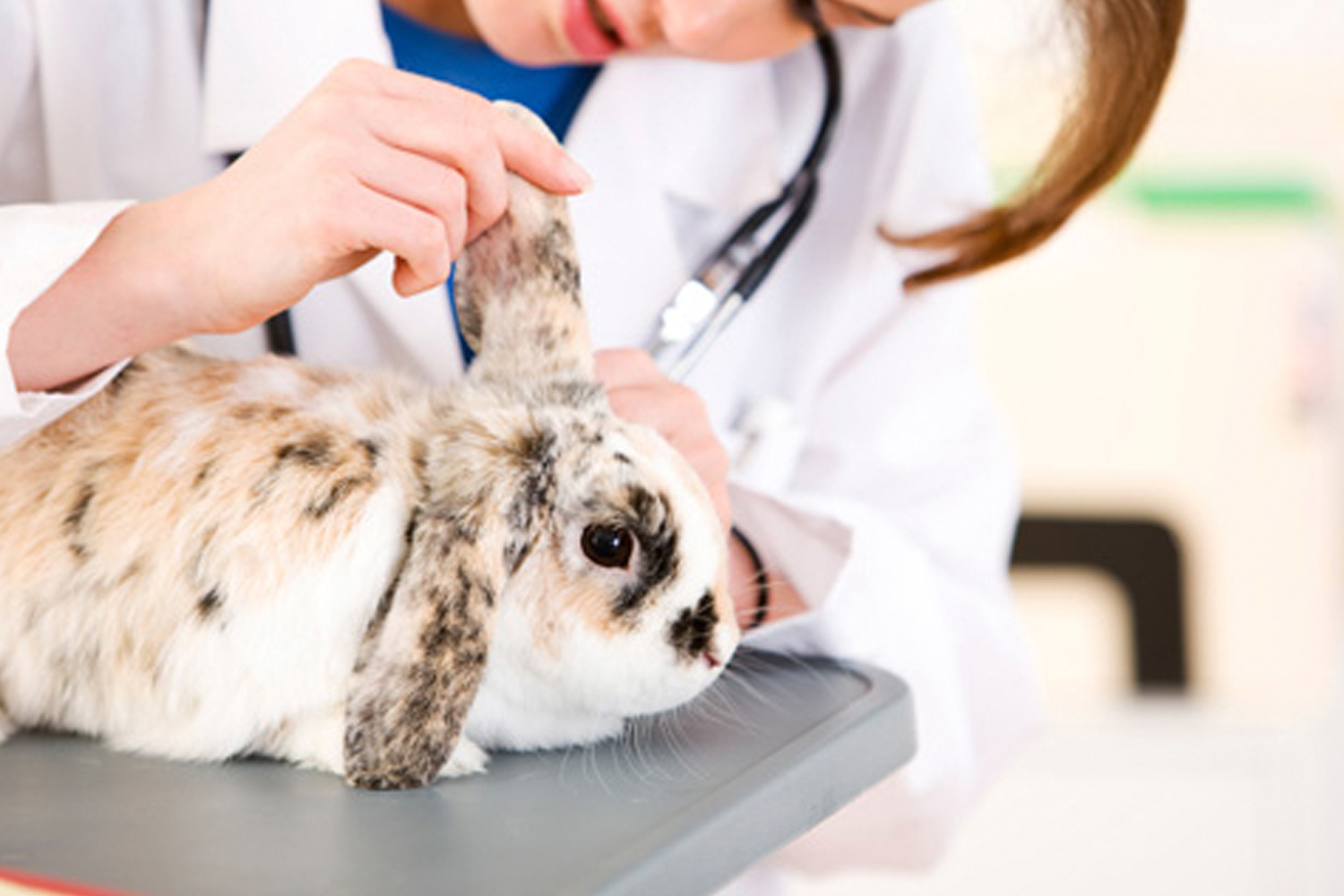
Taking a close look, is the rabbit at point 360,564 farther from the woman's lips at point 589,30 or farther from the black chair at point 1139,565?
the black chair at point 1139,565

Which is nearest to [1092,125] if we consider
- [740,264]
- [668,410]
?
[740,264]

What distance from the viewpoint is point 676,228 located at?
3.18 feet

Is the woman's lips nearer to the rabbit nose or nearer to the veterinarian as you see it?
the veterinarian

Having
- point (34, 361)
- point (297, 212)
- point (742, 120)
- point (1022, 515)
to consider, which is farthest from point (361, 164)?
point (1022, 515)

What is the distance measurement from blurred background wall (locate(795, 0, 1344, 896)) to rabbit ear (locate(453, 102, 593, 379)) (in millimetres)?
1519

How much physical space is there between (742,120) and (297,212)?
52 centimetres

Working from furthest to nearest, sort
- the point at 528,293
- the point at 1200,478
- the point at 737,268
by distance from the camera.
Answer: the point at 1200,478 → the point at 737,268 → the point at 528,293

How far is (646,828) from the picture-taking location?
1.63 feet

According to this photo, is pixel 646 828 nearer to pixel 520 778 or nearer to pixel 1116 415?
pixel 520 778

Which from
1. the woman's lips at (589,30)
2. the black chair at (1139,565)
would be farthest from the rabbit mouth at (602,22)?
the black chair at (1139,565)

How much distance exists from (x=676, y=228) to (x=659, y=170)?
5cm

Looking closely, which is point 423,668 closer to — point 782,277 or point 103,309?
point 103,309

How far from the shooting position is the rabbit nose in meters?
0.61

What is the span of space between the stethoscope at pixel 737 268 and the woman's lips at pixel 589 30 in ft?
0.34
